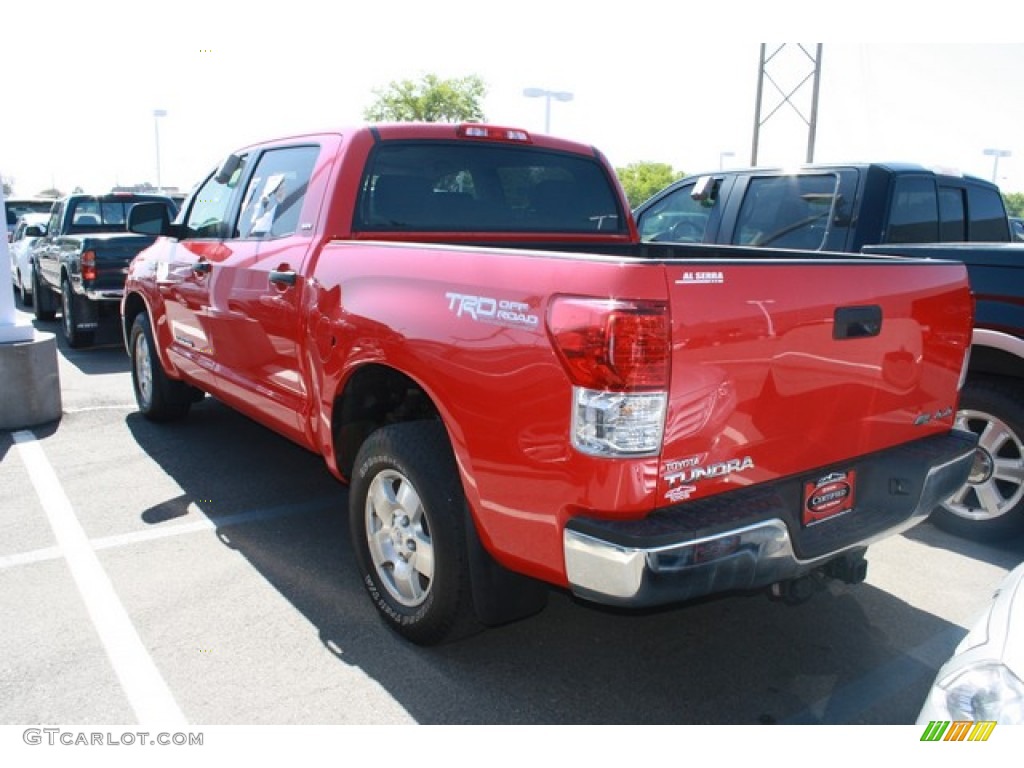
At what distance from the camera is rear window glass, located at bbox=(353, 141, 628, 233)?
3942 mm

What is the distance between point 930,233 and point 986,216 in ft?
3.16

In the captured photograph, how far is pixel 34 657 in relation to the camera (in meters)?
3.22

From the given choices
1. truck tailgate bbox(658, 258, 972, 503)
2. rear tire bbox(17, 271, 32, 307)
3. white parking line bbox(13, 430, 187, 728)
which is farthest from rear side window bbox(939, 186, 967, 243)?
rear tire bbox(17, 271, 32, 307)

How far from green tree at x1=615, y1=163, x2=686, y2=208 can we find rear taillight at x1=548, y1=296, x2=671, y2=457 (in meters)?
40.3

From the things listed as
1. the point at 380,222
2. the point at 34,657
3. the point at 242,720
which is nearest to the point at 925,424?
the point at 380,222

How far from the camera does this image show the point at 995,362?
14.4ft

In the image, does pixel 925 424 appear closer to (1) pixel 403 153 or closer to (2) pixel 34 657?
(1) pixel 403 153

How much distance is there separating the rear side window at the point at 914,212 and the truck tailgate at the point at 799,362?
8.04ft

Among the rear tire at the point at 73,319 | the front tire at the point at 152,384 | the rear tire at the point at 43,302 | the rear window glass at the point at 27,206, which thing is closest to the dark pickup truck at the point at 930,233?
the front tire at the point at 152,384

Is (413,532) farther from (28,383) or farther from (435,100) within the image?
(435,100)

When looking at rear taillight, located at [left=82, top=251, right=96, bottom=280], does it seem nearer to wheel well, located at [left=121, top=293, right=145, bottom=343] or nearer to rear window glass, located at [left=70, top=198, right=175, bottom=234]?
rear window glass, located at [left=70, top=198, right=175, bottom=234]
